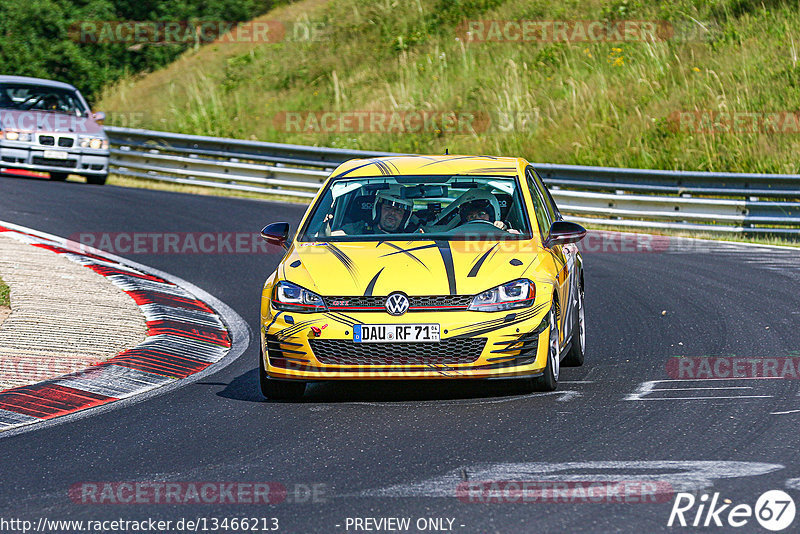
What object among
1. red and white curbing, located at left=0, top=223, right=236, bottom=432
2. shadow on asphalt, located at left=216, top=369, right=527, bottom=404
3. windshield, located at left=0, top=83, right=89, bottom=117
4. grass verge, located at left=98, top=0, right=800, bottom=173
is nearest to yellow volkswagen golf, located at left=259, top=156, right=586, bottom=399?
shadow on asphalt, located at left=216, top=369, right=527, bottom=404

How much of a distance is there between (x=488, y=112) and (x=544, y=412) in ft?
66.1

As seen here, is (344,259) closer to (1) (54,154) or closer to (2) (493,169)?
(2) (493,169)

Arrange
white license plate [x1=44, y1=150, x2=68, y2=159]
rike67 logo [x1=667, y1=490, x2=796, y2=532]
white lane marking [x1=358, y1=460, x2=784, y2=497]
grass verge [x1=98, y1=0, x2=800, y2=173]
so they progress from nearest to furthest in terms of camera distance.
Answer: rike67 logo [x1=667, y1=490, x2=796, y2=532] < white lane marking [x1=358, y1=460, x2=784, y2=497] < white license plate [x1=44, y1=150, x2=68, y2=159] < grass verge [x1=98, y1=0, x2=800, y2=173]

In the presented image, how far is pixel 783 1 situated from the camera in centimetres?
2734

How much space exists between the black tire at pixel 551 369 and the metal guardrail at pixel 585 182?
33.2 feet

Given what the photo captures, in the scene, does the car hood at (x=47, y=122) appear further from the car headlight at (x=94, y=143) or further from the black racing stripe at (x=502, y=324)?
the black racing stripe at (x=502, y=324)

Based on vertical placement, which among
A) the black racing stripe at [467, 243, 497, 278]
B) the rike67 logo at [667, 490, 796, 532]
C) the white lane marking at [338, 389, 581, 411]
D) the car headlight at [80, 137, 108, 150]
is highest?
the car headlight at [80, 137, 108, 150]

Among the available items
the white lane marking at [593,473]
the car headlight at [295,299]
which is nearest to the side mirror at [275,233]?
the car headlight at [295,299]

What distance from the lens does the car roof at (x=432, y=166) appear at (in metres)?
8.95

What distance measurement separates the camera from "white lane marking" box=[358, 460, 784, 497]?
18.2 ft

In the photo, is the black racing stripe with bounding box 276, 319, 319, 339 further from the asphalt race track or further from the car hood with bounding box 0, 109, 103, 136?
the car hood with bounding box 0, 109, 103, 136

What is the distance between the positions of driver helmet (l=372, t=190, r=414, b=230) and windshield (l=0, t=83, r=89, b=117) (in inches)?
616

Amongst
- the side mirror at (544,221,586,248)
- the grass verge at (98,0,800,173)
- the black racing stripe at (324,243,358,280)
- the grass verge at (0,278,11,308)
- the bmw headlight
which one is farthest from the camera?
the grass verge at (98,0,800,173)

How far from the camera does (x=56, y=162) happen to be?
2253 centimetres
